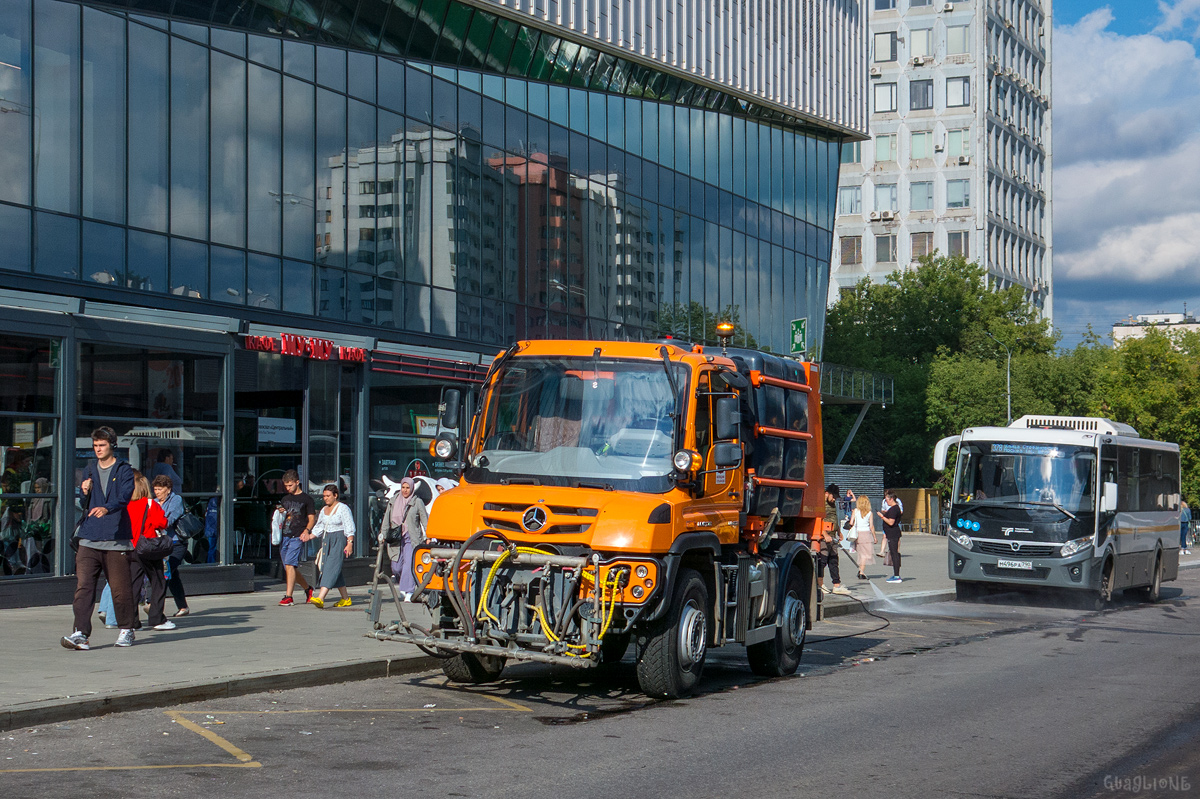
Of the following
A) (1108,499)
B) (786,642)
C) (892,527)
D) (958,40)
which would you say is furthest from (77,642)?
(958,40)

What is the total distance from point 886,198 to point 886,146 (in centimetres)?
341

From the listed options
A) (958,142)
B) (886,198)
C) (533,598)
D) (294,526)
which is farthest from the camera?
(886,198)

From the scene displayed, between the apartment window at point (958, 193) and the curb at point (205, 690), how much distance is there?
76.6 metres

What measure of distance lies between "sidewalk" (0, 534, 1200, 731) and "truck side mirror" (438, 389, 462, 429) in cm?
171

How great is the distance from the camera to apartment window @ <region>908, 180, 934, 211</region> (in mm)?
83750

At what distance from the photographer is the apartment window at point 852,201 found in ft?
282

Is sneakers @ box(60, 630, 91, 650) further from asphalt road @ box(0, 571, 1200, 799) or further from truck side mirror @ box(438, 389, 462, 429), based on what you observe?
truck side mirror @ box(438, 389, 462, 429)

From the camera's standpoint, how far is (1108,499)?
20203mm

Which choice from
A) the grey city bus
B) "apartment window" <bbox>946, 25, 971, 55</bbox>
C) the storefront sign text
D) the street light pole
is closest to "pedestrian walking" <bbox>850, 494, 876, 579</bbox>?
the grey city bus

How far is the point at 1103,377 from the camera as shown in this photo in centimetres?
5912

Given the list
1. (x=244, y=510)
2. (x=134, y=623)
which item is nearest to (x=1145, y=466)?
(x=244, y=510)

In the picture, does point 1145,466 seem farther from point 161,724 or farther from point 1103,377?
point 1103,377

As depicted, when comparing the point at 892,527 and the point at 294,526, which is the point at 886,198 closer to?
the point at 892,527

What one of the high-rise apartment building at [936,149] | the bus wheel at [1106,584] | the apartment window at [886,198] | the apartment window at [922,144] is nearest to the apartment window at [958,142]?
the high-rise apartment building at [936,149]
